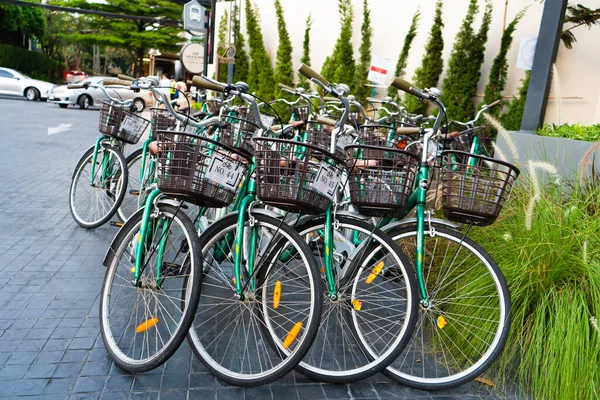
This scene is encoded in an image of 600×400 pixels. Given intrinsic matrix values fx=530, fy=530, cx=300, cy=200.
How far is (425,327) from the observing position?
3.55 metres

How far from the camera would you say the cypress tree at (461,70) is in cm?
1009

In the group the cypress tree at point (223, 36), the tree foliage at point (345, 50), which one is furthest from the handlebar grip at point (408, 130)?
the cypress tree at point (223, 36)

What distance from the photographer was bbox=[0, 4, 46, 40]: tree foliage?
35.7m

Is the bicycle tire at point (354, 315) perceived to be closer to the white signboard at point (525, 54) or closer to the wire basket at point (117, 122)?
the wire basket at point (117, 122)

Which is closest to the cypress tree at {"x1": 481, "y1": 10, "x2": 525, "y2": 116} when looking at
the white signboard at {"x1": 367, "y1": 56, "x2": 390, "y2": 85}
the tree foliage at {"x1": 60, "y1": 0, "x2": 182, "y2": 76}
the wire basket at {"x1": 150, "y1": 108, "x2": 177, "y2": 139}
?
the white signboard at {"x1": 367, "y1": 56, "x2": 390, "y2": 85}

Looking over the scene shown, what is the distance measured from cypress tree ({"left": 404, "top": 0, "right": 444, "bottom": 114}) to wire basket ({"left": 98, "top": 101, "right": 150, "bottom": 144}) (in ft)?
22.9

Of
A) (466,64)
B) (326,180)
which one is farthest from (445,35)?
(326,180)

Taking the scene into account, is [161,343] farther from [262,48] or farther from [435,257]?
[262,48]

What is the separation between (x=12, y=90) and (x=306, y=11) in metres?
17.0

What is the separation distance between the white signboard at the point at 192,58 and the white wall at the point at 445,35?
3265 millimetres

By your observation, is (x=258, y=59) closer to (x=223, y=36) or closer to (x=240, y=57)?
(x=240, y=57)

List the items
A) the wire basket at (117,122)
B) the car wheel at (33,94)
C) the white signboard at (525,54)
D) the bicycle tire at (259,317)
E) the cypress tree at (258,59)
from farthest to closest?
the car wheel at (33,94) → the cypress tree at (258,59) → the white signboard at (525,54) → the wire basket at (117,122) → the bicycle tire at (259,317)

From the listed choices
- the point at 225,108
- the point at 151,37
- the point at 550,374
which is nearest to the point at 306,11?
the point at 225,108

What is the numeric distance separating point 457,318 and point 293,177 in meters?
1.35
